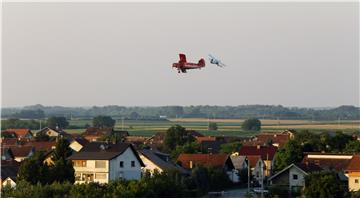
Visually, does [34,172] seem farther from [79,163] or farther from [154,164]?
[154,164]

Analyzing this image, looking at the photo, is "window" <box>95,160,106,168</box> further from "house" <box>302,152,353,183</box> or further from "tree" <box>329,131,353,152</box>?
"tree" <box>329,131,353,152</box>

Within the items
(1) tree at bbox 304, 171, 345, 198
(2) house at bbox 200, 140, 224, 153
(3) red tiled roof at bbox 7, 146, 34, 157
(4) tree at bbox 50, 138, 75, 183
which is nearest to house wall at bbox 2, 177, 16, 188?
(4) tree at bbox 50, 138, 75, 183

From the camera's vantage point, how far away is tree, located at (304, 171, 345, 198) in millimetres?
35344

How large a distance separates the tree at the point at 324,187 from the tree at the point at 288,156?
1260 cm

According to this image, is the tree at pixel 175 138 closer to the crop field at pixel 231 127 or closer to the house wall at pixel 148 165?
the house wall at pixel 148 165

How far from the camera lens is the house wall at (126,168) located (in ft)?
133

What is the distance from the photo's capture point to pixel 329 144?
56.7 metres

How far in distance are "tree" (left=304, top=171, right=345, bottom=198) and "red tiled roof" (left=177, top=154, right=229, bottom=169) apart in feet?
36.9

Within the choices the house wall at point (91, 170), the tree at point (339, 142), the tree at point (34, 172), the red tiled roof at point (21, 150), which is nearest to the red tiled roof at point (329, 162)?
the tree at point (339, 142)

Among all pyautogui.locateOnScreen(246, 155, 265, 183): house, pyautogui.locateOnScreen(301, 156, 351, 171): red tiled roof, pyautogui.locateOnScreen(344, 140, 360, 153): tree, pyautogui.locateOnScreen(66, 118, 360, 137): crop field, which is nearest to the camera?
pyautogui.locateOnScreen(301, 156, 351, 171): red tiled roof

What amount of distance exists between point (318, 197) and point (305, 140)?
2408cm

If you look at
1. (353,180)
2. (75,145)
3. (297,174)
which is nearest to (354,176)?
(353,180)

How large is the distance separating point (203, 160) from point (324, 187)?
13528mm

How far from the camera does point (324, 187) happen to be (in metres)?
35.4
